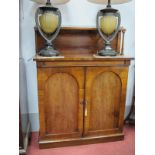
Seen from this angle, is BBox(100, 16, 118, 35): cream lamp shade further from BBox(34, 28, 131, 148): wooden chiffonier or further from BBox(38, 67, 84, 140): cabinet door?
BBox(38, 67, 84, 140): cabinet door

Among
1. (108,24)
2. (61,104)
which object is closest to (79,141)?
(61,104)

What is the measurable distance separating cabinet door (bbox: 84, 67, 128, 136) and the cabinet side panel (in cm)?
12

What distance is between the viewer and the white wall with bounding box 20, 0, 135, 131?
180cm

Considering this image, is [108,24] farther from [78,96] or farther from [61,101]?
[61,101]

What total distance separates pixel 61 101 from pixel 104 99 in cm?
42

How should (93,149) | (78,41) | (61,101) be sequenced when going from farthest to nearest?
(78,41) < (93,149) < (61,101)

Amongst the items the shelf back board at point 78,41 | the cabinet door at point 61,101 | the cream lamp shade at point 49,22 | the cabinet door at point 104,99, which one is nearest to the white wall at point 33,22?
the shelf back board at point 78,41

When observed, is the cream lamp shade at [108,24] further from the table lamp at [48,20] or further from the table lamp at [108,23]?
the table lamp at [48,20]

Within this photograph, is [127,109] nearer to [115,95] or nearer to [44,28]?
[115,95]

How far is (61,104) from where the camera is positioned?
1628mm

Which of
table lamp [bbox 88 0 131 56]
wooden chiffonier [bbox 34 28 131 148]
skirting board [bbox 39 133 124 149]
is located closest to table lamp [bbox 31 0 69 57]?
wooden chiffonier [bbox 34 28 131 148]
